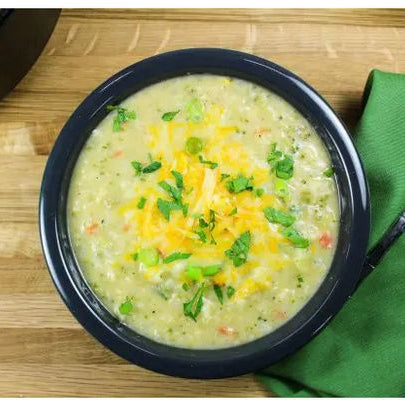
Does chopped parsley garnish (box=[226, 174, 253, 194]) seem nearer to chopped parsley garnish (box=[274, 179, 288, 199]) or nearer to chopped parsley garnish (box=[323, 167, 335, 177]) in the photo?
chopped parsley garnish (box=[274, 179, 288, 199])

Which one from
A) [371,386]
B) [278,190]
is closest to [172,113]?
[278,190]

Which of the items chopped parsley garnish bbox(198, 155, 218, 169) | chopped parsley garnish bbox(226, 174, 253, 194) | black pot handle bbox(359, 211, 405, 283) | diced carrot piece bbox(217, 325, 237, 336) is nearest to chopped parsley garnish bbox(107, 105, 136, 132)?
chopped parsley garnish bbox(198, 155, 218, 169)

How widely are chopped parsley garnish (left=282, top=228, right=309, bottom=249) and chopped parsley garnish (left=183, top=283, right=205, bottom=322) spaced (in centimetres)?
26

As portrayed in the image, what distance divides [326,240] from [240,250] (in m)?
0.24

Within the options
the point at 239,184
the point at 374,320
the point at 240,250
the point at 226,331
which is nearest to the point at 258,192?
the point at 239,184

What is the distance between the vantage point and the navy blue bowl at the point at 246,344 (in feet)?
6.94

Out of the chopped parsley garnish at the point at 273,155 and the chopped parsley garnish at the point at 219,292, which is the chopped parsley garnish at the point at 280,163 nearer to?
the chopped parsley garnish at the point at 273,155

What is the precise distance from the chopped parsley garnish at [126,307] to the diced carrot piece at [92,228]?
20 centimetres

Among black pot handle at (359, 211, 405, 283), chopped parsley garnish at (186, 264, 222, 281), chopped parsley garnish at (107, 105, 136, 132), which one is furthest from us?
black pot handle at (359, 211, 405, 283)

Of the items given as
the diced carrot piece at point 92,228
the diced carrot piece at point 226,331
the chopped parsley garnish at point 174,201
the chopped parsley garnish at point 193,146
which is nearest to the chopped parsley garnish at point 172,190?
the chopped parsley garnish at point 174,201

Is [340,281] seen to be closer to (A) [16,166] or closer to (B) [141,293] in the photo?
(B) [141,293]

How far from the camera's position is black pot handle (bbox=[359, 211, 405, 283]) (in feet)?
7.58

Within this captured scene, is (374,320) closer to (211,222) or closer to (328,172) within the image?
(328,172)

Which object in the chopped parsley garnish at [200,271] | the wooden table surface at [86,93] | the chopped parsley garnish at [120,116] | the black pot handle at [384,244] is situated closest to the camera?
the chopped parsley garnish at [200,271]
